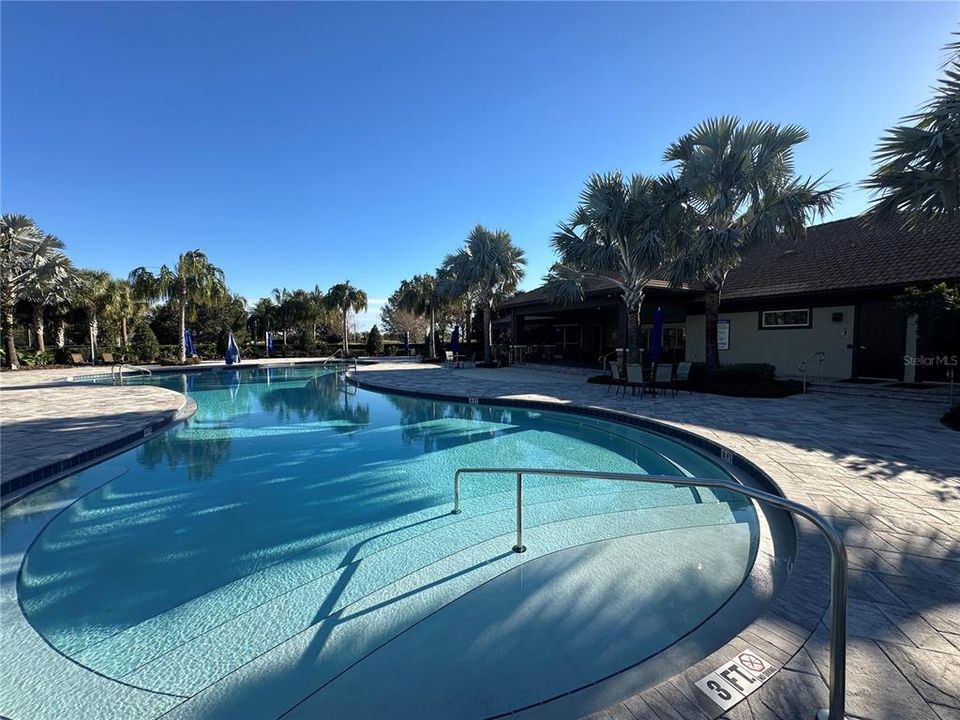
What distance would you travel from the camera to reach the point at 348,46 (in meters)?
11.4

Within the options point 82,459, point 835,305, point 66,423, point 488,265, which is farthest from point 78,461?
point 835,305

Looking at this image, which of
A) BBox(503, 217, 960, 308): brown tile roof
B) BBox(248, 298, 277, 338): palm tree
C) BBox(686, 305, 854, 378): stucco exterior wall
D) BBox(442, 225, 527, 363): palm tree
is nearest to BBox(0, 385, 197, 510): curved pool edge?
BBox(503, 217, 960, 308): brown tile roof

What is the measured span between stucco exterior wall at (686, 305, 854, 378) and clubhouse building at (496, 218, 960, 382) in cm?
3

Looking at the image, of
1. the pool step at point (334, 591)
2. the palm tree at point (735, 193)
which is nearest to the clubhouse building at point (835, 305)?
the palm tree at point (735, 193)

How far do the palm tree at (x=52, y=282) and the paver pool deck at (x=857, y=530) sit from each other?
669 inches

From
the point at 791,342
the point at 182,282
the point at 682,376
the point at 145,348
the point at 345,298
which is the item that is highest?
the point at 345,298

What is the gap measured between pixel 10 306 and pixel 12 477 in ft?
79.7

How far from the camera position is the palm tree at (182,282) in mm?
26359

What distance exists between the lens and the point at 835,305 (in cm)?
1339

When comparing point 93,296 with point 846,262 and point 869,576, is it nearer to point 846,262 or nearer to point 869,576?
point 869,576

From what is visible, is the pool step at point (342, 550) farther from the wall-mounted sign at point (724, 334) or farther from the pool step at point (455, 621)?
the wall-mounted sign at point (724, 334)

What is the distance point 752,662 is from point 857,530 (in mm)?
2289

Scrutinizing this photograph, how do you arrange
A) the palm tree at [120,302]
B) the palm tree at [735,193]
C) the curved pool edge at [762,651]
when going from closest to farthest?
the curved pool edge at [762,651] < the palm tree at [735,193] < the palm tree at [120,302]

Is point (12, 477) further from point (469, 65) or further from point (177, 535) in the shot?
point (469, 65)
